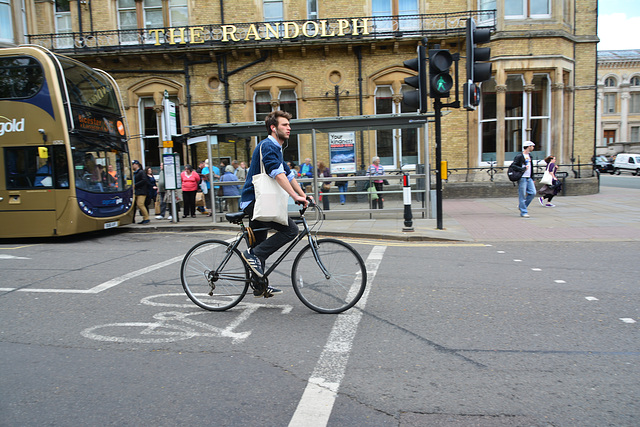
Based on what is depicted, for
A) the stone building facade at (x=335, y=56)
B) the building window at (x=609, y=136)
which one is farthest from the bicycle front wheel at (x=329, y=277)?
the building window at (x=609, y=136)

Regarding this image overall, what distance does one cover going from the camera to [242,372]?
3.32m

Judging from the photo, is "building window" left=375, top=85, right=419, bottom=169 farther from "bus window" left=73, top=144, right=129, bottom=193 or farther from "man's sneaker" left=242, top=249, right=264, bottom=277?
"man's sneaker" left=242, top=249, right=264, bottom=277

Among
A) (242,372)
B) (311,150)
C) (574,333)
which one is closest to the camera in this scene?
(242,372)

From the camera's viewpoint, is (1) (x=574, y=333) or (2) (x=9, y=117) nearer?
(1) (x=574, y=333)

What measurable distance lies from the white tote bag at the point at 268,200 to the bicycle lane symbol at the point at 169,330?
991 mm

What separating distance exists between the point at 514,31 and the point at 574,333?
57.4 feet

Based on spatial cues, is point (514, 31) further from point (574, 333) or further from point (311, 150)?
point (574, 333)

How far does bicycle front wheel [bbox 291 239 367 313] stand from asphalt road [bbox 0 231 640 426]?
14 centimetres

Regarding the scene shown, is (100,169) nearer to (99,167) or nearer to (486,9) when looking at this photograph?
(99,167)

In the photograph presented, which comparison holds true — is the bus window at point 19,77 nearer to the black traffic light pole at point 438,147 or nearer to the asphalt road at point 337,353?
the asphalt road at point 337,353

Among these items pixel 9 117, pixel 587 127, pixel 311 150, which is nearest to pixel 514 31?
pixel 587 127

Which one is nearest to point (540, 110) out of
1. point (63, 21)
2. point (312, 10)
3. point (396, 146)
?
point (396, 146)

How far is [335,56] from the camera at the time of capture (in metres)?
19.5

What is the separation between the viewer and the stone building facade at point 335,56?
1888 centimetres
